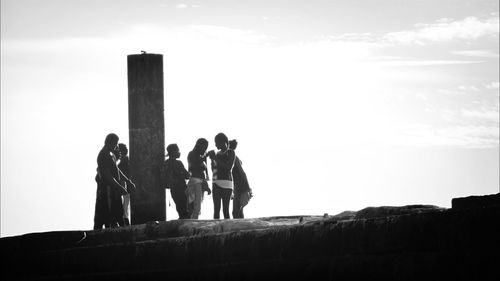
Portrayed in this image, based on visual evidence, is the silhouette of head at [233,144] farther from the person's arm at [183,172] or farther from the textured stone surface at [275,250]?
the textured stone surface at [275,250]

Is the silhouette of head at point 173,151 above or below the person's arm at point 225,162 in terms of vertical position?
above

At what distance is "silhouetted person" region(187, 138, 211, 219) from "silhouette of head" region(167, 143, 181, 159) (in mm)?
639

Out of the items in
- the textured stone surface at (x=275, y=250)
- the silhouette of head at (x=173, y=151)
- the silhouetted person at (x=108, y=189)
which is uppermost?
the silhouette of head at (x=173, y=151)

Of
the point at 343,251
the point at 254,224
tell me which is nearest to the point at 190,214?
the point at 254,224

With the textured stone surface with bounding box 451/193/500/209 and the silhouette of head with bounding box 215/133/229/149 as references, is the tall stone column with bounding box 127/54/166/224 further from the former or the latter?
the textured stone surface with bounding box 451/193/500/209

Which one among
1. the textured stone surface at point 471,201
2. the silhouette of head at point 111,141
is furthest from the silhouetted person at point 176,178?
the textured stone surface at point 471,201

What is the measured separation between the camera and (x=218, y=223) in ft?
57.2

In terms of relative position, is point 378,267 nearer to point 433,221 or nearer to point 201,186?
point 433,221

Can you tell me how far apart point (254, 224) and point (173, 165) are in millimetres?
5384

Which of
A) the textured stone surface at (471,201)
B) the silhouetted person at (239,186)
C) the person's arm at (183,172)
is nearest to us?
the textured stone surface at (471,201)

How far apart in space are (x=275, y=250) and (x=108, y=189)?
7458 mm

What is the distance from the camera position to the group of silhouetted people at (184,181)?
71.8 ft

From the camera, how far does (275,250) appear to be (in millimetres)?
14953

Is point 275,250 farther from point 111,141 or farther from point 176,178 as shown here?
point 176,178
